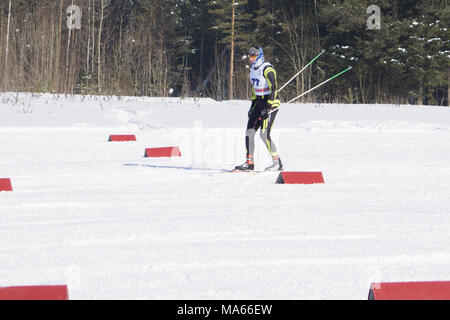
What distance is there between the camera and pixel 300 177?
762cm

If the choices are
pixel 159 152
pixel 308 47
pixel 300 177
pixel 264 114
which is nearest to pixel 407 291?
pixel 300 177

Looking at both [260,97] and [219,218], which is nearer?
[219,218]

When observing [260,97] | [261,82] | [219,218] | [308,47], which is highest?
[308,47]

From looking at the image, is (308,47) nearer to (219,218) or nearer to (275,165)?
(275,165)

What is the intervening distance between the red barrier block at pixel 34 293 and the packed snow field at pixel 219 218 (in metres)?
0.39

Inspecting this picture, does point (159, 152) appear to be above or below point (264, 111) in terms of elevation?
below

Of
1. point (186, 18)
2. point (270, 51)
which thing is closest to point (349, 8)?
point (270, 51)

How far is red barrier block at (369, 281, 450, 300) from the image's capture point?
9.77 ft

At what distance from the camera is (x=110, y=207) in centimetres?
607

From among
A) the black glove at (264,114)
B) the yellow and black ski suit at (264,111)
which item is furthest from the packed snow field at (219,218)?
the black glove at (264,114)

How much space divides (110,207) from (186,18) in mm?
42837

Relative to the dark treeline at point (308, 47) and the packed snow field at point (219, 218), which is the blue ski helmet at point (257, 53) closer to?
the packed snow field at point (219, 218)

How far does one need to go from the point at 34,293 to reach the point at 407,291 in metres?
1.58
